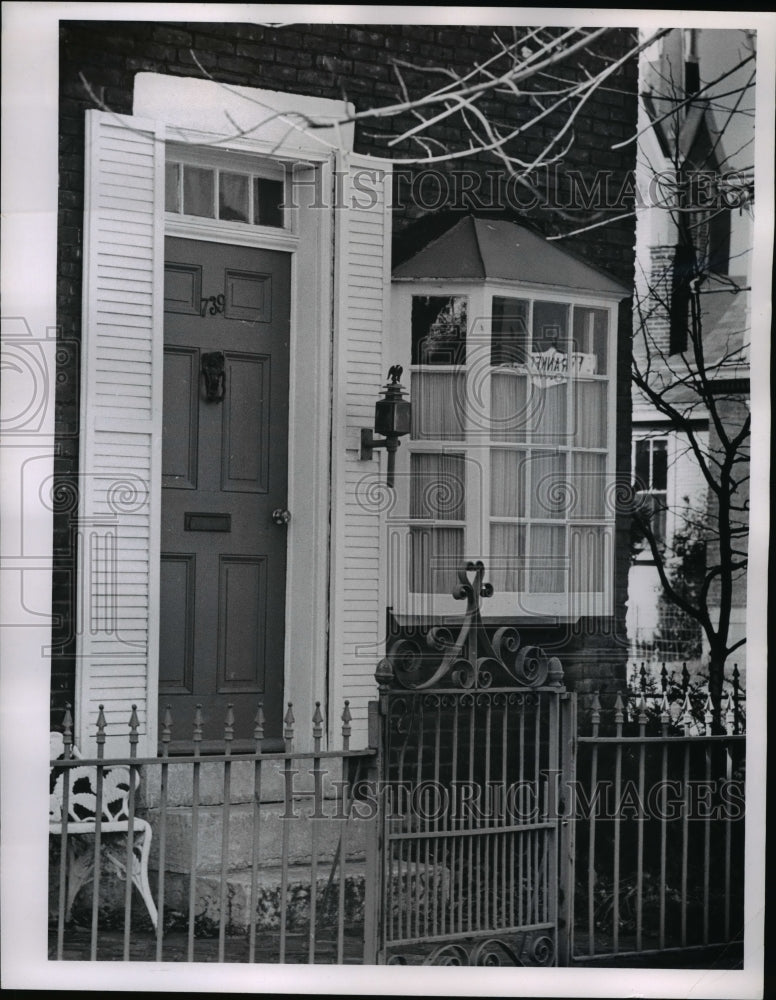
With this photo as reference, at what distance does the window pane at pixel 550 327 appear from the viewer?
5000mm

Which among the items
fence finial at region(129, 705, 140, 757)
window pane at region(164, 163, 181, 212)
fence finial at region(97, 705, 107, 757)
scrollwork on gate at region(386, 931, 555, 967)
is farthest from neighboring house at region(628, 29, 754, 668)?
fence finial at region(97, 705, 107, 757)

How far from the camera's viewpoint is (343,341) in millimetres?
4996

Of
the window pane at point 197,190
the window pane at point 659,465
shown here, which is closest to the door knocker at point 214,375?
the window pane at point 197,190

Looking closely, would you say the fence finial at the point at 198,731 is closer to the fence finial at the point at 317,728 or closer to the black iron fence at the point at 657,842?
the fence finial at the point at 317,728

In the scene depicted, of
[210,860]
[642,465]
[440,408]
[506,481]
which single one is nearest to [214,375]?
[440,408]

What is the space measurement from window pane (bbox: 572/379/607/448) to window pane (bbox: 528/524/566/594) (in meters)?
0.35

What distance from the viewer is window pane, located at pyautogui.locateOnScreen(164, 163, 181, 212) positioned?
4.88 metres

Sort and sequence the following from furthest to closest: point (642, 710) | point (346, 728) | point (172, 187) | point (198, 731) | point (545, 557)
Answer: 1. point (642, 710)
2. point (545, 557)
3. point (172, 187)
4. point (346, 728)
5. point (198, 731)

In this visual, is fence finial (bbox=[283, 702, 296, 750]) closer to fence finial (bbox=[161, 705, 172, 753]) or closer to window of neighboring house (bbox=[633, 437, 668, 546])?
fence finial (bbox=[161, 705, 172, 753])

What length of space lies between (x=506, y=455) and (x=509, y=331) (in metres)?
0.47

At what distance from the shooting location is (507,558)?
497cm

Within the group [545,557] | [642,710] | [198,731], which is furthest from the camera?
[642,710]

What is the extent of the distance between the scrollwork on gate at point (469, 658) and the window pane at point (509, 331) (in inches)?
30.7

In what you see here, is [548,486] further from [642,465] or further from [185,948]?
[185,948]
